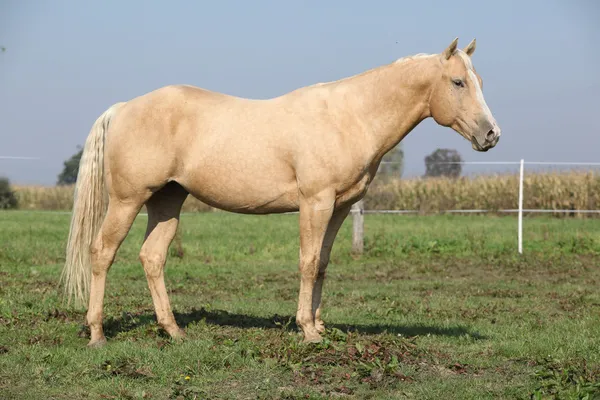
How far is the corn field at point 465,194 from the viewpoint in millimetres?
23875

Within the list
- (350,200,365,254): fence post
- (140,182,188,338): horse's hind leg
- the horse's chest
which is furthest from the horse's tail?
(350,200,365,254): fence post

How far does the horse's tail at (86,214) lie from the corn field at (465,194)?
57.1ft

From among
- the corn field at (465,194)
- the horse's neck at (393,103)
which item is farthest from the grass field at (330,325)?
the corn field at (465,194)

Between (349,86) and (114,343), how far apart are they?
9.67ft

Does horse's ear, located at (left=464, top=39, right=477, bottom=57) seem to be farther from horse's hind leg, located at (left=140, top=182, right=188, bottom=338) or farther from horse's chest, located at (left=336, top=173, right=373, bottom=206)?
horse's hind leg, located at (left=140, top=182, right=188, bottom=338)

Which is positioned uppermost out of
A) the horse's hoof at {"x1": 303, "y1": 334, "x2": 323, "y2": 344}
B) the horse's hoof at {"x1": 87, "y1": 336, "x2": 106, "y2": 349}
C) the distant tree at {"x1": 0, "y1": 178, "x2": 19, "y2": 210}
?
the distant tree at {"x1": 0, "y1": 178, "x2": 19, "y2": 210}

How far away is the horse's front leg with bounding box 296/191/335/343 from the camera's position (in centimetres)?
603

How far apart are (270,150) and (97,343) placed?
218 cm

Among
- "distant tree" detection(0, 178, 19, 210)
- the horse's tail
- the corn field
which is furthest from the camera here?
the corn field

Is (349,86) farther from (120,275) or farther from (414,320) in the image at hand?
(120,275)

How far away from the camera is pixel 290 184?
6242mm

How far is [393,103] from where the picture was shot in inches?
246

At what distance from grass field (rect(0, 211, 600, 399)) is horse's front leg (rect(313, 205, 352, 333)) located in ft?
1.18

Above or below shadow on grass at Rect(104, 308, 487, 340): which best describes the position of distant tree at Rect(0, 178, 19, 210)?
above
